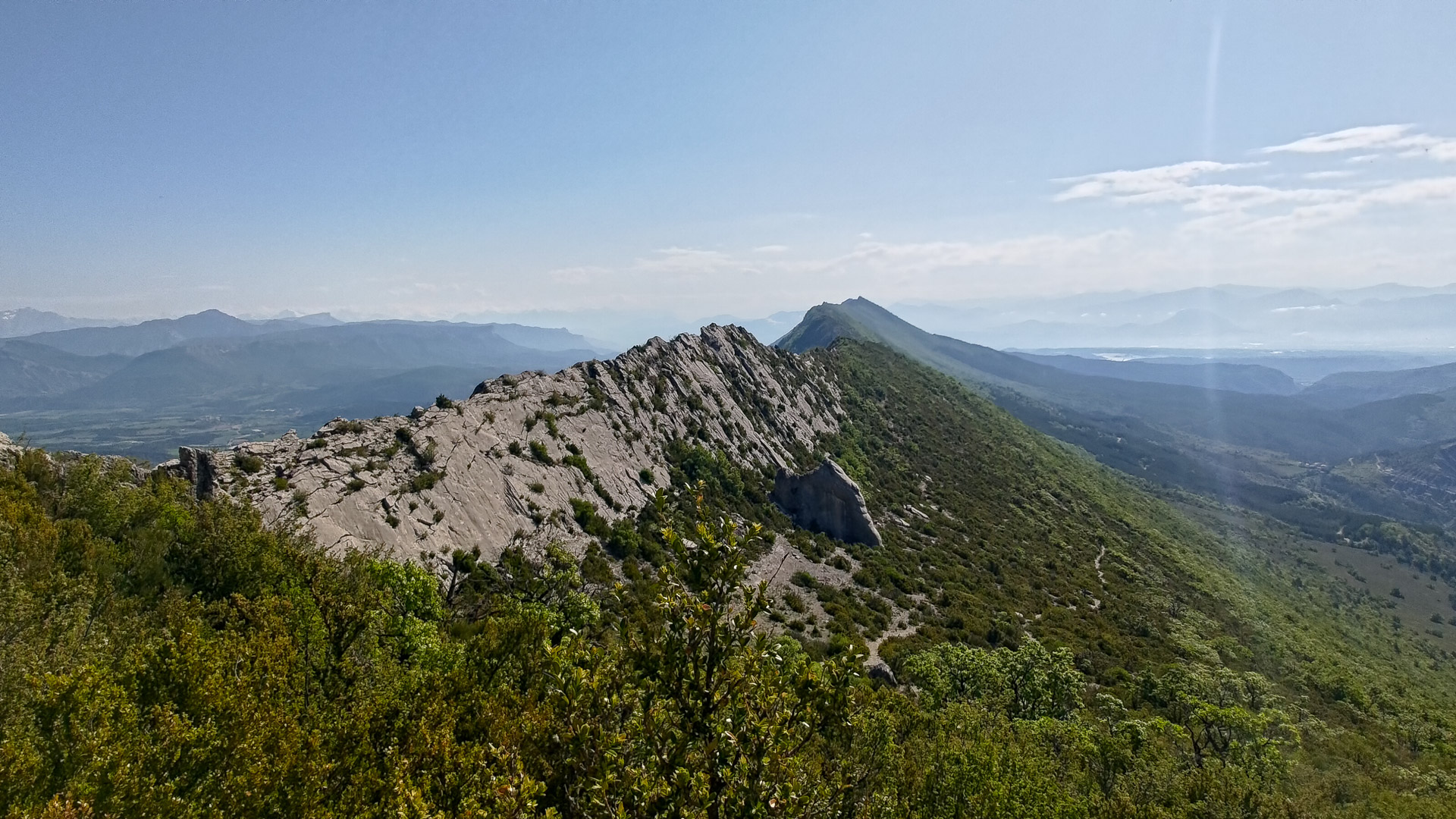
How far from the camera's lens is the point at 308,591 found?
987 inches

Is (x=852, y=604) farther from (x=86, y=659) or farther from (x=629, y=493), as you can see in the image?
(x=86, y=659)

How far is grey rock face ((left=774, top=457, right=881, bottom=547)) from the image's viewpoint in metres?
76.9

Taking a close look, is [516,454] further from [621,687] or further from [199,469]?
[621,687]

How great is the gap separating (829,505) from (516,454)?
134ft

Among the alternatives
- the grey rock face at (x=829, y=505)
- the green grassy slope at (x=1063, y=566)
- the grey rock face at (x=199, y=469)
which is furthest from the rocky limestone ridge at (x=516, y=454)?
the green grassy slope at (x=1063, y=566)

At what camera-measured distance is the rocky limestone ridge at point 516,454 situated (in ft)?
135

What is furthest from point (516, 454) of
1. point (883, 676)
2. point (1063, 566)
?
point (1063, 566)

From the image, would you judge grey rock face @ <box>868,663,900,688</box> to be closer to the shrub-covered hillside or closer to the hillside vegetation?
the hillside vegetation

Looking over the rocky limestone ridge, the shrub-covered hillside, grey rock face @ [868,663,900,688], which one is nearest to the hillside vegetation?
the shrub-covered hillside

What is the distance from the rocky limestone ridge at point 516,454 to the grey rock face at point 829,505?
9093 millimetres

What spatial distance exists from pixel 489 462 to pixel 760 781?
51.8 m

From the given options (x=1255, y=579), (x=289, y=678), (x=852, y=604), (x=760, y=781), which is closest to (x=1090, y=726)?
(x=852, y=604)

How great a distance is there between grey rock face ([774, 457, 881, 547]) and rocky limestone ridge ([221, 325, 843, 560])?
29.8ft

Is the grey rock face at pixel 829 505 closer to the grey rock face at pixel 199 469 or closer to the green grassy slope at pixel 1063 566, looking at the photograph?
the green grassy slope at pixel 1063 566
